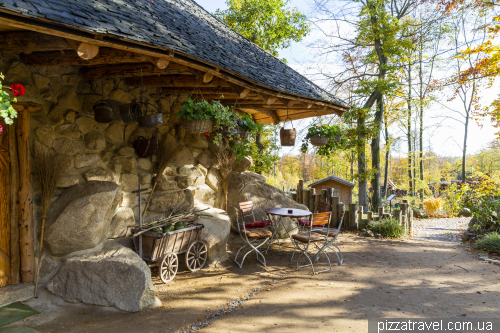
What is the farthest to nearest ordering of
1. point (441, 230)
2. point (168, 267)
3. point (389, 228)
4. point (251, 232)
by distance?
1. point (441, 230)
2. point (389, 228)
3. point (251, 232)
4. point (168, 267)

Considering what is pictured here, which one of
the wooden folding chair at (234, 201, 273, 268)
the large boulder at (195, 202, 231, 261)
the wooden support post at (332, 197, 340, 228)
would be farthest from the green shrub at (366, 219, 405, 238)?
the large boulder at (195, 202, 231, 261)

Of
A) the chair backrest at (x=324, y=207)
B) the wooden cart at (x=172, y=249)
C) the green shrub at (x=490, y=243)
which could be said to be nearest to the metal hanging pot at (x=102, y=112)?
the wooden cart at (x=172, y=249)

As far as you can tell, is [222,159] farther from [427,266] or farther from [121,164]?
[427,266]

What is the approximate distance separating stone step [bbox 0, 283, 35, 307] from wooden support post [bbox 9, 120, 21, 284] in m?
0.12

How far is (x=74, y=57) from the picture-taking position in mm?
3426

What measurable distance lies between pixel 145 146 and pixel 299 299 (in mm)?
3067

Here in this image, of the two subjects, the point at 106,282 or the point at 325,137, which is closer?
the point at 106,282

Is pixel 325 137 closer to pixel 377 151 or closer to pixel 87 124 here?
pixel 87 124

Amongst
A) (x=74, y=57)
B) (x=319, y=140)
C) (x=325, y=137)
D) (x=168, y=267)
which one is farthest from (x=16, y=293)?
(x=325, y=137)

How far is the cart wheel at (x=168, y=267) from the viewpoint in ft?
14.1

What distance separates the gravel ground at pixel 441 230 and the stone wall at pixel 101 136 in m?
6.25

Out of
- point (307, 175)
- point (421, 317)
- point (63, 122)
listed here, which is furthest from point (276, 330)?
point (307, 175)

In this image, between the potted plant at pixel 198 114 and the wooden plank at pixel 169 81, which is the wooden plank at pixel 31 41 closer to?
the potted plant at pixel 198 114

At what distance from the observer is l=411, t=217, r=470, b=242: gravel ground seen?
8.16 m
